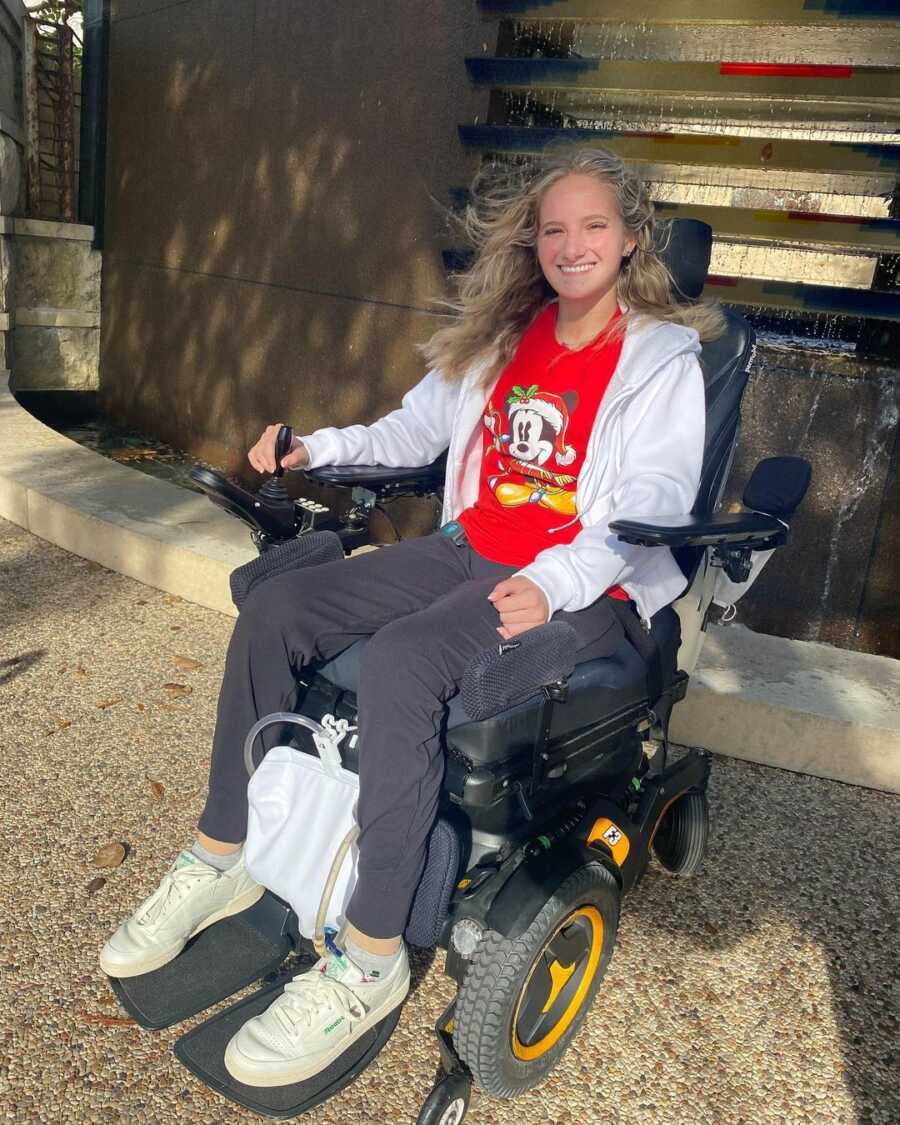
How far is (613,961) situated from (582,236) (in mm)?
1630

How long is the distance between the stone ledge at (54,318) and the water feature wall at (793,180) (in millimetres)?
4581

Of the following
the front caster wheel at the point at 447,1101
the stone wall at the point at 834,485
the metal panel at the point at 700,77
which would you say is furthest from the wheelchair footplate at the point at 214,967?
the metal panel at the point at 700,77

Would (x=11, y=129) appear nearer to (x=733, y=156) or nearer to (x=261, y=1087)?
(x=733, y=156)

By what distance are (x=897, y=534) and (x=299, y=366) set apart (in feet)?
10.4

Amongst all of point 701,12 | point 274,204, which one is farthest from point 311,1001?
point 274,204

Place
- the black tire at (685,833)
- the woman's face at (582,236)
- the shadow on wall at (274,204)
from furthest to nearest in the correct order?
1. the shadow on wall at (274,204)
2. the black tire at (685,833)
3. the woman's face at (582,236)

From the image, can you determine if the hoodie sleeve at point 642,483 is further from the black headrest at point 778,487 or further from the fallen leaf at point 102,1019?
the fallen leaf at point 102,1019

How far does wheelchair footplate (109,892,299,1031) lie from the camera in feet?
6.51

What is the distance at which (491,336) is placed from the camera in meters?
2.56

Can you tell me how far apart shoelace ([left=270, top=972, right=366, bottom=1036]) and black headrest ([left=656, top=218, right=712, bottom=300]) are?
1.65 metres

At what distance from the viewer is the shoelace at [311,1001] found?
6.02 ft

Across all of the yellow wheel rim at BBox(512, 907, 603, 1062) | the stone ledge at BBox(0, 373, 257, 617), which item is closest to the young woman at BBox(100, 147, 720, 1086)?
the yellow wheel rim at BBox(512, 907, 603, 1062)

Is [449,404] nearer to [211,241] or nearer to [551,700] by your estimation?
[551,700]

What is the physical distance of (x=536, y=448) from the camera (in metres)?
2.35
